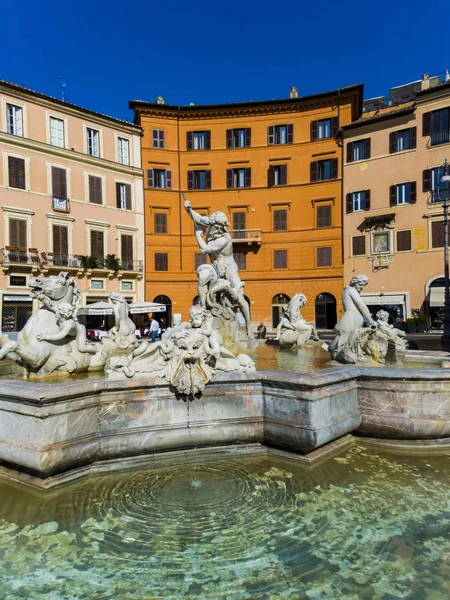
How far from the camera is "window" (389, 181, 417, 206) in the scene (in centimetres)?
2605

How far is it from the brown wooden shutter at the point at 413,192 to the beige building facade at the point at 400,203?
2.3 inches

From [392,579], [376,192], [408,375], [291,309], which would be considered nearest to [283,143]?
[376,192]

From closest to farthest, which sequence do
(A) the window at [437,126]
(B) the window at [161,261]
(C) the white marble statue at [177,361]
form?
(C) the white marble statue at [177,361] < (A) the window at [437,126] < (B) the window at [161,261]

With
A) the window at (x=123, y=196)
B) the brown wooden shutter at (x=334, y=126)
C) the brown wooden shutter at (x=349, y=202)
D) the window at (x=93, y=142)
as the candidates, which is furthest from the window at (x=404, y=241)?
the window at (x=93, y=142)

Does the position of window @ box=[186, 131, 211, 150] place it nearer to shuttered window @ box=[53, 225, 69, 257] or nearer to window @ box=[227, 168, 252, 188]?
window @ box=[227, 168, 252, 188]

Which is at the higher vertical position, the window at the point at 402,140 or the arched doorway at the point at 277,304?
the window at the point at 402,140

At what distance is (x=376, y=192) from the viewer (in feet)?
89.8

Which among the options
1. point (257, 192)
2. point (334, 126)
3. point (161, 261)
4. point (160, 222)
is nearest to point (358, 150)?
point (334, 126)

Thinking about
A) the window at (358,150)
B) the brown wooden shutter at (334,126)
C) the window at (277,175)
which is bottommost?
the window at (277,175)

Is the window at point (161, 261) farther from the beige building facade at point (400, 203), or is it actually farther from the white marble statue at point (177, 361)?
the white marble statue at point (177, 361)

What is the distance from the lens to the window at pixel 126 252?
28844 millimetres

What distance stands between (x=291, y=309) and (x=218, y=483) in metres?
5.50

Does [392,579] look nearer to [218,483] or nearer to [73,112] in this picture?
[218,483]

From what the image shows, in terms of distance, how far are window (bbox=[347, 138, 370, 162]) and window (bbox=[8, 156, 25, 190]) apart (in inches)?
851
